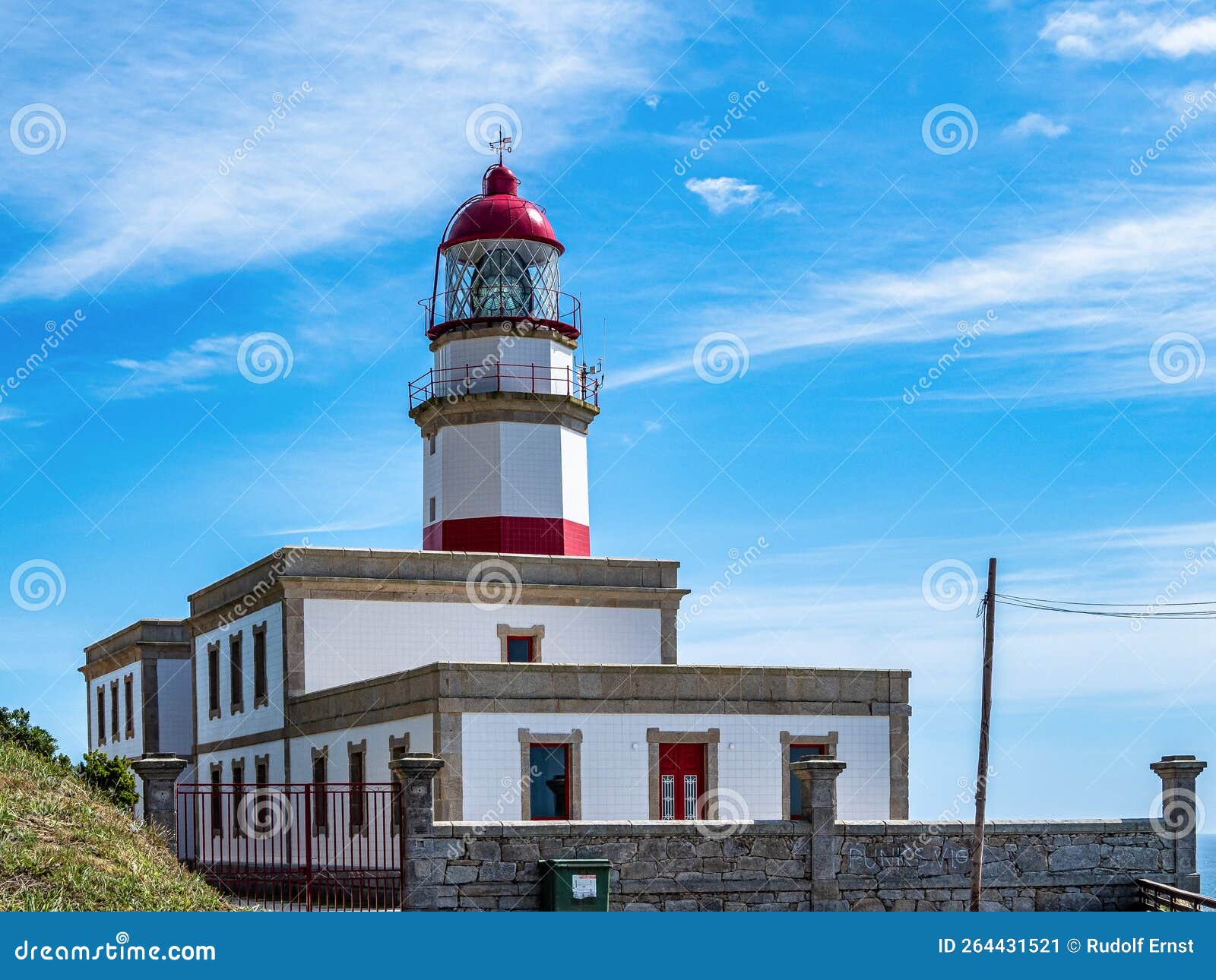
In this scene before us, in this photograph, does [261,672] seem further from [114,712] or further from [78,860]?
[78,860]

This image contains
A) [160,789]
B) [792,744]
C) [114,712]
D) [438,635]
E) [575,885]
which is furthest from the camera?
[114,712]

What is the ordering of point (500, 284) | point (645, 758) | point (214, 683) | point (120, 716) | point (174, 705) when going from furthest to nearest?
1. point (120, 716)
2. point (174, 705)
3. point (500, 284)
4. point (214, 683)
5. point (645, 758)

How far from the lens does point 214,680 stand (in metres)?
34.5

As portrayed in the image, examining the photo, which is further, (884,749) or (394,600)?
(394,600)

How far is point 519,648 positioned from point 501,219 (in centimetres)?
1036

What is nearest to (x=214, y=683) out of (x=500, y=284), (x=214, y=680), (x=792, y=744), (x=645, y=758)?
(x=214, y=680)

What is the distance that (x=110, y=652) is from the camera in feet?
136

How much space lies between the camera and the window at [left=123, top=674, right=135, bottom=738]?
39.2 meters

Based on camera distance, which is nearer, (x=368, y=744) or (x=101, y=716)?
(x=368, y=744)

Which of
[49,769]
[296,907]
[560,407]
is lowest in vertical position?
[296,907]

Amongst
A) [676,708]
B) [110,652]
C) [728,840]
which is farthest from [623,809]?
[110,652]

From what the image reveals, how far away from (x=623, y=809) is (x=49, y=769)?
936cm

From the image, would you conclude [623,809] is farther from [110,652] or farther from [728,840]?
[110,652]

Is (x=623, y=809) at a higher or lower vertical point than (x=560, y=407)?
lower
